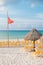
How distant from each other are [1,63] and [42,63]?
144 cm

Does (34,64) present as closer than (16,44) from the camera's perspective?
Yes

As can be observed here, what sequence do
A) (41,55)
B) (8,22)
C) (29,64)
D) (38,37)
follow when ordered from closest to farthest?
(29,64) → (41,55) → (38,37) → (8,22)

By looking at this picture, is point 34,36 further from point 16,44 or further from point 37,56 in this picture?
point 16,44

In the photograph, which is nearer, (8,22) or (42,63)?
(42,63)

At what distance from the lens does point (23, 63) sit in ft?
25.0

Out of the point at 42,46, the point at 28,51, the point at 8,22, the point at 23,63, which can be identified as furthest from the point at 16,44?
the point at 23,63

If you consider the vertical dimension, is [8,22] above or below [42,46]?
above

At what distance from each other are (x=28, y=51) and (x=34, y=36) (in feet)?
2.69

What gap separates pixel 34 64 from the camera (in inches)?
291

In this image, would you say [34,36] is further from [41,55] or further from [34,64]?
[34,64]

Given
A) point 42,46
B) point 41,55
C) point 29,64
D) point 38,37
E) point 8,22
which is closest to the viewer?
point 29,64

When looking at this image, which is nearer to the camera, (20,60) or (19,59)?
(20,60)

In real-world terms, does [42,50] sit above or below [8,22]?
below

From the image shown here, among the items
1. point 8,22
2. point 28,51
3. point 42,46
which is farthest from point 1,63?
point 8,22
